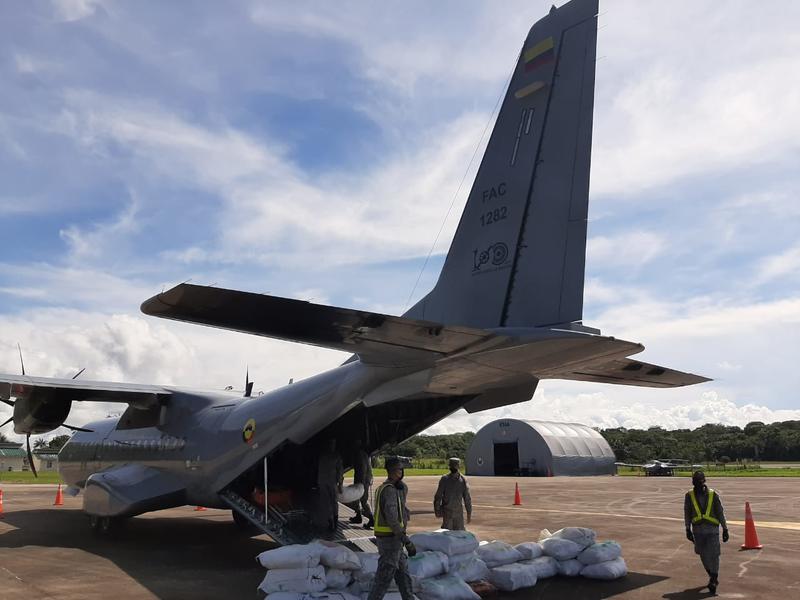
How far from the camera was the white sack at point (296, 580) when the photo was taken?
25.1ft

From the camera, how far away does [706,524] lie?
8969 millimetres

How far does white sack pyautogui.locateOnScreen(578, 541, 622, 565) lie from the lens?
946 centimetres

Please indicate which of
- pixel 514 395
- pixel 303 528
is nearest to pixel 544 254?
pixel 514 395

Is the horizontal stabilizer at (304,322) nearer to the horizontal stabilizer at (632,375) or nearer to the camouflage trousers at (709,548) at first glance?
the horizontal stabilizer at (632,375)

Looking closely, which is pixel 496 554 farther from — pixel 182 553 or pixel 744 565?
pixel 182 553

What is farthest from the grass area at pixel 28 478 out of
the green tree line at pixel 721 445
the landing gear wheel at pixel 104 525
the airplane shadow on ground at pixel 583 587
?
the green tree line at pixel 721 445

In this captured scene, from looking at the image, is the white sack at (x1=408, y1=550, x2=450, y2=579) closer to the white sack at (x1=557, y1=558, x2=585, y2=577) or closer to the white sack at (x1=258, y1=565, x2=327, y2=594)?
the white sack at (x1=258, y1=565, x2=327, y2=594)

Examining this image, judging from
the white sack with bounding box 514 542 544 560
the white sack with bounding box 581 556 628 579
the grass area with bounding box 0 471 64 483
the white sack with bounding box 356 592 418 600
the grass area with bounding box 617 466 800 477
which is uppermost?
the white sack with bounding box 514 542 544 560

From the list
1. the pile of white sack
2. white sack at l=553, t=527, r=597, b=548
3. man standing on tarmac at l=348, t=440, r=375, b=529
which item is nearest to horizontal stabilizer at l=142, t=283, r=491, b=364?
the pile of white sack

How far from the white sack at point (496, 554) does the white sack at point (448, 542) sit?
315mm

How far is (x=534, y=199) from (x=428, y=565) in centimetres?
479

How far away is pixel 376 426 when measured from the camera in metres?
12.5

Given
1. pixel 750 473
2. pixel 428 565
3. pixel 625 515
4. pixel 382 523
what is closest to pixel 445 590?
pixel 428 565

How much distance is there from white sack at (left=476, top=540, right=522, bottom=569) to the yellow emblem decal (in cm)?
480
